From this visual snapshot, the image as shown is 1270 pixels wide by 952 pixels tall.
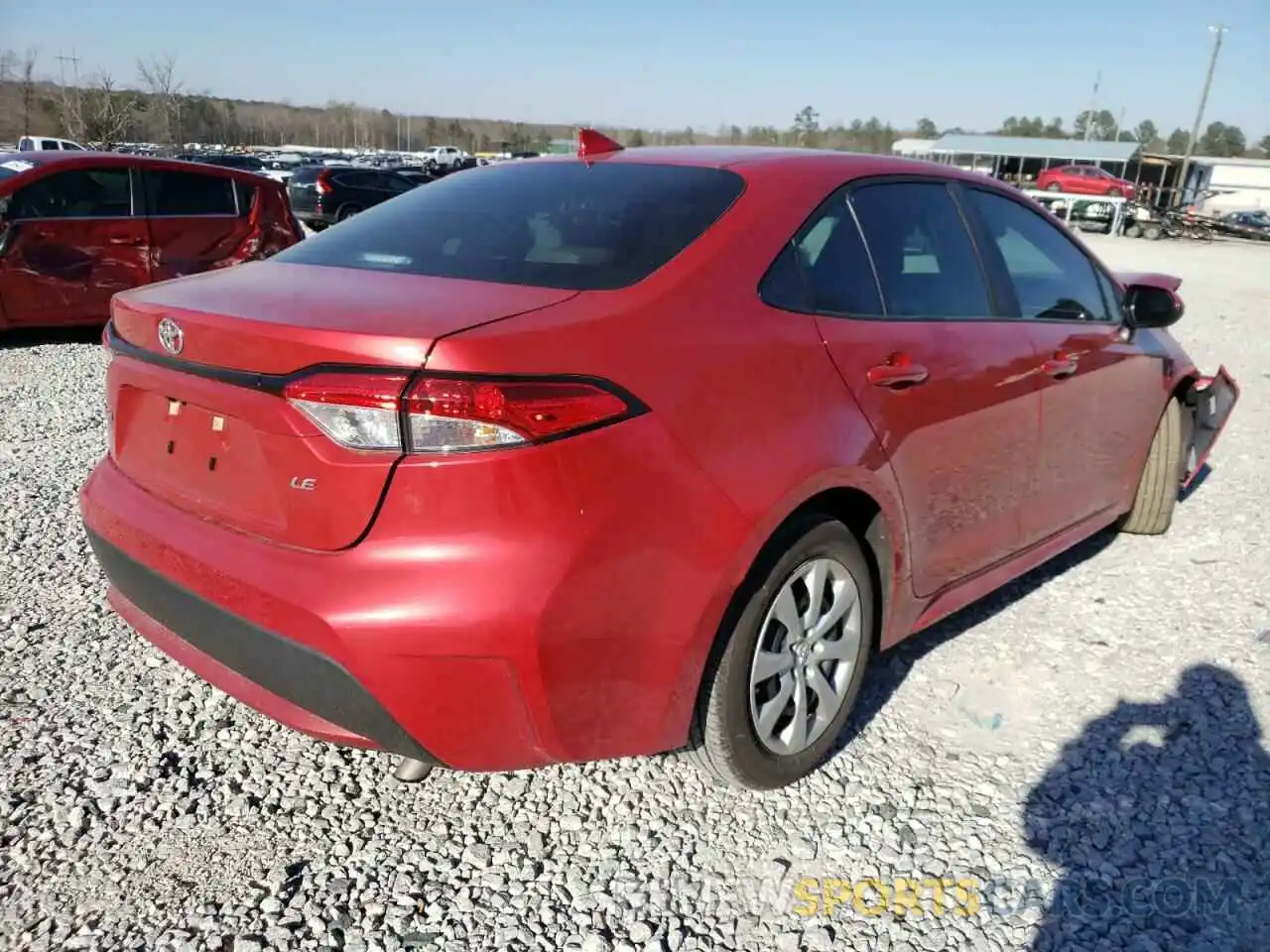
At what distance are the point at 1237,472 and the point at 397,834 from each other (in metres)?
5.44

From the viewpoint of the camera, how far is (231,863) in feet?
7.44

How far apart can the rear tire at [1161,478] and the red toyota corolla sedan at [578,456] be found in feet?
5.12

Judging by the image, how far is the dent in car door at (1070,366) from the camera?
130 inches

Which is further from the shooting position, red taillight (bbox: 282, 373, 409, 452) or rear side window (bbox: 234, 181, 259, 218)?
rear side window (bbox: 234, 181, 259, 218)

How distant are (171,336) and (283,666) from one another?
2.59 feet

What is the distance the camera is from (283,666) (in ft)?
6.53

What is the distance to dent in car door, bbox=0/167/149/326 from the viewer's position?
24.5 feet

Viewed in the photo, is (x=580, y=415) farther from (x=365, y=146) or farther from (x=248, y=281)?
(x=365, y=146)

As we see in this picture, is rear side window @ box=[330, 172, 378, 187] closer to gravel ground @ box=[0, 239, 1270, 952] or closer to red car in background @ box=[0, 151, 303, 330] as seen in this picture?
red car in background @ box=[0, 151, 303, 330]

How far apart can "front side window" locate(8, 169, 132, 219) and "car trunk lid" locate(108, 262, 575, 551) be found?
6317 millimetres

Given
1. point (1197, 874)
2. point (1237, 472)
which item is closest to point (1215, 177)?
point (1237, 472)

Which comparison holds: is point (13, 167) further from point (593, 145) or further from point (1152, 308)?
point (1152, 308)

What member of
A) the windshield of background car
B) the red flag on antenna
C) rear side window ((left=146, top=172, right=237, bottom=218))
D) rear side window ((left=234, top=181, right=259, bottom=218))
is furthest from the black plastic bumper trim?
rear side window ((left=234, top=181, right=259, bottom=218))

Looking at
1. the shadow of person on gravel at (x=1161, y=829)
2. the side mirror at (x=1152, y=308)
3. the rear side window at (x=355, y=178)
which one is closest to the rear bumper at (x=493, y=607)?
the shadow of person on gravel at (x=1161, y=829)
